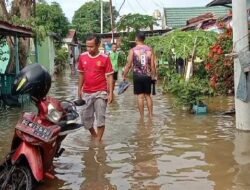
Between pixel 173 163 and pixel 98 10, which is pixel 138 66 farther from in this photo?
pixel 98 10

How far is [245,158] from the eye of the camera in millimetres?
6512

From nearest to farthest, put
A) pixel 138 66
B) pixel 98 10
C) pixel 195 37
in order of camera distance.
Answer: pixel 138 66, pixel 195 37, pixel 98 10

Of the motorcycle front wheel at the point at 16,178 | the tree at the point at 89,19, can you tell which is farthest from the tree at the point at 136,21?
the tree at the point at 89,19

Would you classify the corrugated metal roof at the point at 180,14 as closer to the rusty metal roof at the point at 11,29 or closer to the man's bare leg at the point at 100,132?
the rusty metal roof at the point at 11,29

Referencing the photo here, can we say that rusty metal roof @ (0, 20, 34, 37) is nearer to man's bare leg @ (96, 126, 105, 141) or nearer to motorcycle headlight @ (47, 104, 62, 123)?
man's bare leg @ (96, 126, 105, 141)

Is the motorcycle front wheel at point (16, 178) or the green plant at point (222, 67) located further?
the green plant at point (222, 67)

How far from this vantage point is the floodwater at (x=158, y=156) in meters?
5.60

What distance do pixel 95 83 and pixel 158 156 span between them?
5.16ft

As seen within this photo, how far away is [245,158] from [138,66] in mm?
4096

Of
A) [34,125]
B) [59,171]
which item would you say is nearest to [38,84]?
[34,125]

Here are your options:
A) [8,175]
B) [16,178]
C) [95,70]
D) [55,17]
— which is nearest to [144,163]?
[95,70]

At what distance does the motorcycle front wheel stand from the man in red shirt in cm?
261

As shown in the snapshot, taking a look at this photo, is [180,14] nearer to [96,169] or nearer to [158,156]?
[158,156]

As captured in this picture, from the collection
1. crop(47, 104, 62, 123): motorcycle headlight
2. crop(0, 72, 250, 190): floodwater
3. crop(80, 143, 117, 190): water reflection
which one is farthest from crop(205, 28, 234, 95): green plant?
crop(47, 104, 62, 123): motorcycle headlight
